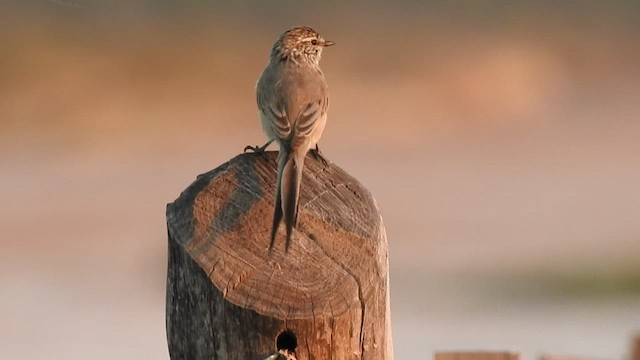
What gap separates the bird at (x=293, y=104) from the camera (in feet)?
17.1

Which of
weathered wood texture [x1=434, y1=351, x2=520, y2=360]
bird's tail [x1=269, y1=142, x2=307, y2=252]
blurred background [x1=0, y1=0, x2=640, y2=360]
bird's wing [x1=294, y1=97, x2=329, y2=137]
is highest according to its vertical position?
blurred background [x1=0, y1=0, x2=640, y2=360]

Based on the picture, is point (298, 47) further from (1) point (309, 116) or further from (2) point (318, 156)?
(2) point (318, 156)

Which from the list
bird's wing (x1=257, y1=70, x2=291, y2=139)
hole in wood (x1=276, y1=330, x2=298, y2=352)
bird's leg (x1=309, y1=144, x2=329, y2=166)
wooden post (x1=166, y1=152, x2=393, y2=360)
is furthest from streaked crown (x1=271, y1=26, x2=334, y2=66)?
hole in wood (x1=276, y1=330, x2=298, y2=352)

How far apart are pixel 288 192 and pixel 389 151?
872cm

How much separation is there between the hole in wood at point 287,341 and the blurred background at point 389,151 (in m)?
5.22

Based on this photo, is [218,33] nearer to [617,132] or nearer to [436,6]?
[436,6]

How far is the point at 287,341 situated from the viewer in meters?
4.65

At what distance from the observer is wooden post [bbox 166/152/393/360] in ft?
15.2

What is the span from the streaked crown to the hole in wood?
222cm

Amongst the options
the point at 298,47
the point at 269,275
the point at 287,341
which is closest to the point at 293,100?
the point at 298,47

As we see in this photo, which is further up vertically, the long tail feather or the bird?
the bird

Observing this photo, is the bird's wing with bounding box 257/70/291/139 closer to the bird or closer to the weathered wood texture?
the bird

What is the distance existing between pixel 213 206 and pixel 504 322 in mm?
6123

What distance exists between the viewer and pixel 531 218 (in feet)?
41.3
